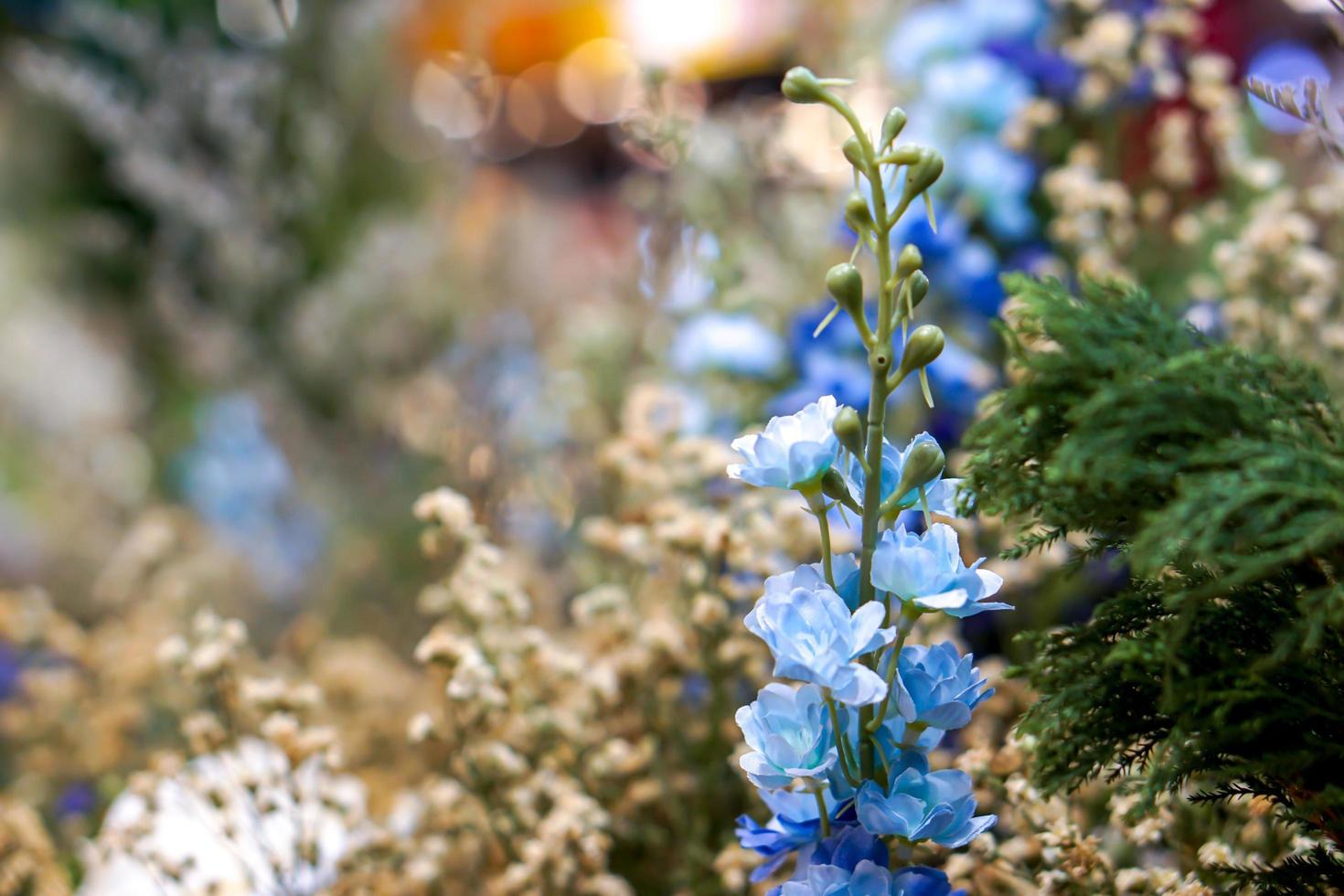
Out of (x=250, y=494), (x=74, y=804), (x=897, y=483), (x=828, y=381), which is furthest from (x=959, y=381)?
(x=250, y=494)

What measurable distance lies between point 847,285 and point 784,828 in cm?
18

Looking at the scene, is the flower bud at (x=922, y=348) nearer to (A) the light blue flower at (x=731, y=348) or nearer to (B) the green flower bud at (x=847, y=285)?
(B) the green flower bud at (x=847, y=285)

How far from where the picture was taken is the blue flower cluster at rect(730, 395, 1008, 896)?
315 millimetres

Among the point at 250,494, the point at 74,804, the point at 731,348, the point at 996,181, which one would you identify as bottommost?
the point at 74,804

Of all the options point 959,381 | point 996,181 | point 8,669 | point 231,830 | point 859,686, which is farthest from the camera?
point 8,669

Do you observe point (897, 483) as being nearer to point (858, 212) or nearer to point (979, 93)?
point (858, 212)

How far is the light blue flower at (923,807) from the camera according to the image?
316 mm

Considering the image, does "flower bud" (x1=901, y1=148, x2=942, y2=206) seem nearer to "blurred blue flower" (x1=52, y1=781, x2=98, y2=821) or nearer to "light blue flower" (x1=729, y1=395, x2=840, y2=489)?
"light blue flower" (x1=729, y1=395, x2=840, y2=489)

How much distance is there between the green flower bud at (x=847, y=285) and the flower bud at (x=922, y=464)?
1.9 inches

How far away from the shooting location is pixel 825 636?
0.32m

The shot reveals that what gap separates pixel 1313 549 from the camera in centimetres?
28

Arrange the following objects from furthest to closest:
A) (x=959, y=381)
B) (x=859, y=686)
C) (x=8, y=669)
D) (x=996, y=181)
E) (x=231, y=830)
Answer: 1. (x=8, y=669)
2. (x=996, y=181)
3. (x=959, y=381)
4. (x=231, y=830)
5. (x=859, y=686)

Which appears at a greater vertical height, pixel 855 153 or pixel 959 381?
pixel 959 381

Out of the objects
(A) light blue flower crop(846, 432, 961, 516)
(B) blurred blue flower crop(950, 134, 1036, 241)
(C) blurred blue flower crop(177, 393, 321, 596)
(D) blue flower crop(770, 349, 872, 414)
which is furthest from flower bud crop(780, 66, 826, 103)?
(C) blurred blue flower crop(177, 393, 321, 596)
